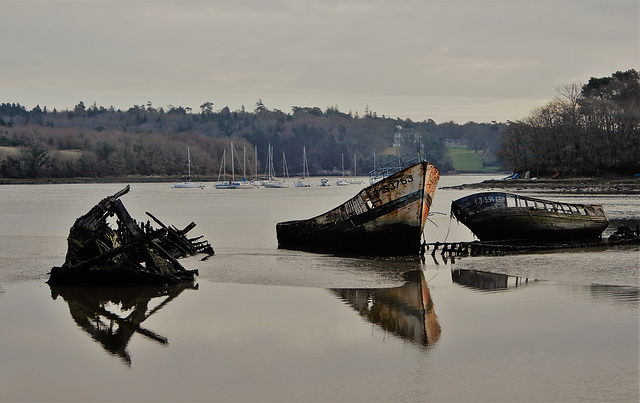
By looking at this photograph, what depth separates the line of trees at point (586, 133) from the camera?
3962 inches

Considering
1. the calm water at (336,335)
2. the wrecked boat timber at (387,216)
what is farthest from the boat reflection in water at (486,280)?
the wrecked boat timber at (387,216)

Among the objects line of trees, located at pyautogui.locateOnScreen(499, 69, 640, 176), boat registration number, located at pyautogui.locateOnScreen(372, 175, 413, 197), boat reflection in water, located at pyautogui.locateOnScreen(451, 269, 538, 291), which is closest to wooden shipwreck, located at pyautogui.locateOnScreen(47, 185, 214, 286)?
boat reflection in water, located at pyautogui.locateOnScreen(451, 269, 538, 291)

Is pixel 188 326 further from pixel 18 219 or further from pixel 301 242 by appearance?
pixel 18 219

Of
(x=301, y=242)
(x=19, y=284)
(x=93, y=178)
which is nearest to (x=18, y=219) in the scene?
(x=301, y=242)

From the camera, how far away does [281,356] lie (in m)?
12.9

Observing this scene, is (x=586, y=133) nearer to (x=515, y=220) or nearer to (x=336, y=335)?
(x=515, y=220)

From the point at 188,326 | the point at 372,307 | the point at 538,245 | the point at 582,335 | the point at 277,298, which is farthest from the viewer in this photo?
the point at 538,245

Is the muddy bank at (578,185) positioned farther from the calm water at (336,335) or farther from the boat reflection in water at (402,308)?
the boat reflection in water at (402,308)

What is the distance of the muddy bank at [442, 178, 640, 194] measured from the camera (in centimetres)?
8674

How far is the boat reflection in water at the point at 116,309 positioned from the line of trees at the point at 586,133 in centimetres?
9211

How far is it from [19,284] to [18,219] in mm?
34303

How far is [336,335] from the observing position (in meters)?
14.4

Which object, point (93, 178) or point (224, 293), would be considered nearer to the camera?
point (224, 293)

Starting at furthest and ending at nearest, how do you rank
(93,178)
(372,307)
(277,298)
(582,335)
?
(93,178)
(277,298)
(372,307)
(582,335)
